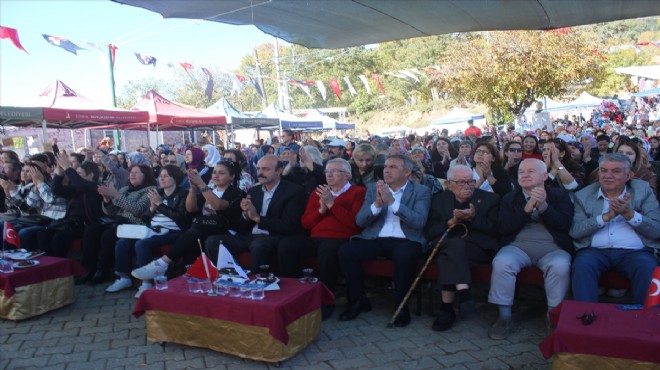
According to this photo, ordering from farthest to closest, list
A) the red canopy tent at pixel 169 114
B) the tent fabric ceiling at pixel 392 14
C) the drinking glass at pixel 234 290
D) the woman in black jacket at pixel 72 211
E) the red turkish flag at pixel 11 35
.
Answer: the red canopy tent at pixel 169 114 → the red turkish flag at pixel 11 35 → the woman in black jacket at pixel 72 211 → the tent fabric ceiling at pixel 392 14 → the drinking glass at pixel 234 290

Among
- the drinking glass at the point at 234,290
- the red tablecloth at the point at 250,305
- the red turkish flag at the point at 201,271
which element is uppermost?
the red turkish flag at the point at 201,271

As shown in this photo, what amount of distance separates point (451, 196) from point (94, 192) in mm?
4082

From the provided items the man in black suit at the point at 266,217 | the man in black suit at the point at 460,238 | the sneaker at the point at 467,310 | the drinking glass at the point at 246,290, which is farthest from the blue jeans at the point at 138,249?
the sneaker at the point at 467,310

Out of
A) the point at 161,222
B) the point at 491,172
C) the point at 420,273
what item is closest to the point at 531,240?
the point at 420,273

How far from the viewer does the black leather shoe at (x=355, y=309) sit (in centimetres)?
404

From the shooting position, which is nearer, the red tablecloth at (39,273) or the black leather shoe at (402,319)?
the black leather shoe at (402,319)

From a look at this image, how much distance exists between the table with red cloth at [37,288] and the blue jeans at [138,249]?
1.78ft

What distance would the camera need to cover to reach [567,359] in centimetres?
242

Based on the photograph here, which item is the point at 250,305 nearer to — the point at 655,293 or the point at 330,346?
the point at 330,346

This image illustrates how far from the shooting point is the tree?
1766cm

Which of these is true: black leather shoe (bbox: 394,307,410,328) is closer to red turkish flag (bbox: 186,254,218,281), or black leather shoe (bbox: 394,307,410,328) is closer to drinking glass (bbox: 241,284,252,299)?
drinking glass (bbox: 241,284,252,299)

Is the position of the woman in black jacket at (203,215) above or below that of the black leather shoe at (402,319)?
above

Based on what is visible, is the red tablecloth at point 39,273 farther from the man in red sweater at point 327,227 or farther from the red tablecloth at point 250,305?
the man in red sweater at point 327,227

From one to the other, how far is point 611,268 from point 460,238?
3.46 feet
